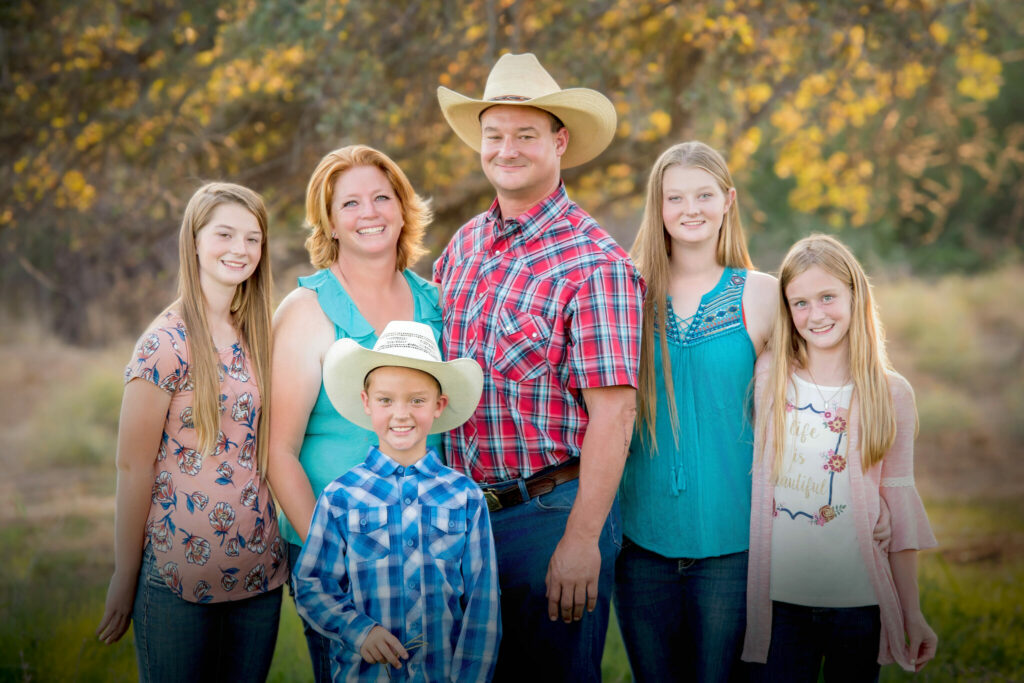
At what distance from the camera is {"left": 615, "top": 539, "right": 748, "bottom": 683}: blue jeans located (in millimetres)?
2867

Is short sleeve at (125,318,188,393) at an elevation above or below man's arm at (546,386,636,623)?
above

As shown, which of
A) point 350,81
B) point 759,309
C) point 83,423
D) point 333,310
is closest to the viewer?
point 333,310

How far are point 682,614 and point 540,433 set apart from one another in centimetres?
78

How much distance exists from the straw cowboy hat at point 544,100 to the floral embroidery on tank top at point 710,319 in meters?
0.72

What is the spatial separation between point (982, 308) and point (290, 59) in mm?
10424

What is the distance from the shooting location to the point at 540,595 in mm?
2828

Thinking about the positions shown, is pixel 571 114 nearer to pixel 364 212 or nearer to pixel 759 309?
pixel 364 212

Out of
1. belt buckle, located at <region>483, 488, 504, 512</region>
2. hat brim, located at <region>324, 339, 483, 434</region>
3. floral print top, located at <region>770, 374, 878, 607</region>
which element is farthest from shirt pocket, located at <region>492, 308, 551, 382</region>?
floral print top, located at <region>770, 374, 878, 607</region>

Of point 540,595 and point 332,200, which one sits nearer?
point 540,595

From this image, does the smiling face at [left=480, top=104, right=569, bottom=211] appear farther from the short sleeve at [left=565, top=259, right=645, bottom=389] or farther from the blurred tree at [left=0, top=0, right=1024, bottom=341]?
the blurred tree at [left=0, top=0, right=1024, bottom=341]

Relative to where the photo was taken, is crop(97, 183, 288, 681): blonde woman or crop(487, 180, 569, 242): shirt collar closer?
crop(97, 183, 288, 681): blonde woman

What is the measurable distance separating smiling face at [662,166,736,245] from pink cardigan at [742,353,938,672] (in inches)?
21.8

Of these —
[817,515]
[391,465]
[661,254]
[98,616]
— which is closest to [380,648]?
[391,465]

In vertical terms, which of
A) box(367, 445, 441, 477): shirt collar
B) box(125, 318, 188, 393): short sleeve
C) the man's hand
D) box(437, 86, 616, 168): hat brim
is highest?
box(437, 86, 616, 168): hat brim
